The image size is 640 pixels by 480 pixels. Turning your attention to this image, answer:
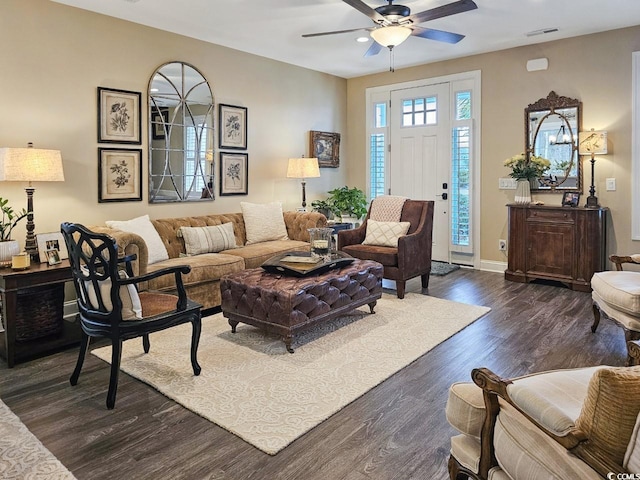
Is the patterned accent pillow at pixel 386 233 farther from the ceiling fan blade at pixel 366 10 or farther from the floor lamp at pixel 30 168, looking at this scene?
the floor lamp at pixel 30 168

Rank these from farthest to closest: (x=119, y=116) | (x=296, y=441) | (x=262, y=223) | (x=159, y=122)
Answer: (x=262, y=223), (x=159, y=122), (x=119, y=116), (x=296, y=441)

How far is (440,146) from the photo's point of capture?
21.4 ft

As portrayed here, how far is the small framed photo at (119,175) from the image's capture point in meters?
4.46

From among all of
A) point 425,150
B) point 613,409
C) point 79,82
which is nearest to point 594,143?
point 425,150

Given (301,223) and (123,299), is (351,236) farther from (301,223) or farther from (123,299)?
(123,299)

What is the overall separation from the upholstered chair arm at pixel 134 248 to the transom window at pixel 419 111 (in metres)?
4.40

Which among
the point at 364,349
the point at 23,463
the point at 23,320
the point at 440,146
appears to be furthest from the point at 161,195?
the point at 440,146

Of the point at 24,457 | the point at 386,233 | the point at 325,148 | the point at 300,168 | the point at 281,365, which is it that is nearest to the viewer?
the point at 24,457

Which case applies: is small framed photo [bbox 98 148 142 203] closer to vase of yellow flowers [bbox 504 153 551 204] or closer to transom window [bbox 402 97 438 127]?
transom window [bbox 402 97 438 127]

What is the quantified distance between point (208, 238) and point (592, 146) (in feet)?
13.6

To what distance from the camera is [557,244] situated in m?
5.18

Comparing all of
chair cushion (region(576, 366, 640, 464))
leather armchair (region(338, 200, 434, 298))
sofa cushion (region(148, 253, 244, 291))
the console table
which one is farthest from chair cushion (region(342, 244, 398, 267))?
chair cushion (region(576, 366, 640, 464))

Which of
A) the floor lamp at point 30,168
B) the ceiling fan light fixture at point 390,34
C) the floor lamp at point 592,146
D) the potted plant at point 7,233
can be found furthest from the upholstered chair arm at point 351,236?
the potted plant at point 7,233

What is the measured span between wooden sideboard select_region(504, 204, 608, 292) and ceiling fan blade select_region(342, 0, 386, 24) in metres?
2.76
